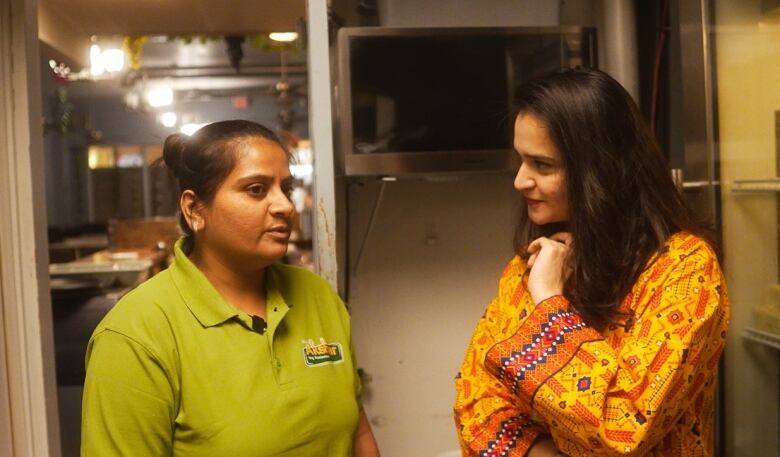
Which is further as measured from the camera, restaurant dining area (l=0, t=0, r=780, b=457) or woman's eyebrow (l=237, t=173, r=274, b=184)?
woman's eyebrow (l=237, t=173, r=274, b=184)

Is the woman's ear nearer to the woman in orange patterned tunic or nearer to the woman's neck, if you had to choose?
the woman's neck

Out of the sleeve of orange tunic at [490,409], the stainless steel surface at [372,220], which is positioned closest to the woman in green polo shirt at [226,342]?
the sleeve of orange tunic at [490,409]

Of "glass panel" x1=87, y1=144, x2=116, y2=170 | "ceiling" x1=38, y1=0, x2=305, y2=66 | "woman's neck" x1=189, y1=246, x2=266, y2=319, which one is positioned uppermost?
"ceiling" x1=38, y1=0, x2=305, y2=66

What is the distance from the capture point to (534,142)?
1.29 meters

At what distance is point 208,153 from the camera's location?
1440 millimetres

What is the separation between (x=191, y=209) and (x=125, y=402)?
0.41 m

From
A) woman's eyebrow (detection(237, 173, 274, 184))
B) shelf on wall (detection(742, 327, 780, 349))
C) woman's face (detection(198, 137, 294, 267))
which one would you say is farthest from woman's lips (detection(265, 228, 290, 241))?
shelf on wall (detection(742, 327, 780, 349))

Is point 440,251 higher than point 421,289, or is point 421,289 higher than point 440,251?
point 440,251

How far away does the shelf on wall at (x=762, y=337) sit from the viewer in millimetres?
1798

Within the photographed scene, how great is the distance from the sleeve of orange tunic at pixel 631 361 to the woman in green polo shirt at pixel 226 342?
0.43 metres

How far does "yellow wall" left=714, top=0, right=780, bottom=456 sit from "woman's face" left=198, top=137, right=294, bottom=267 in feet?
3.94

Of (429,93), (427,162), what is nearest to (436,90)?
(429,93)

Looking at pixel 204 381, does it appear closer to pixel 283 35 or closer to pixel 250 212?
pixel 250 212

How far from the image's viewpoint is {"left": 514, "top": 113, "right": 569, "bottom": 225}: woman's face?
1.28 m
